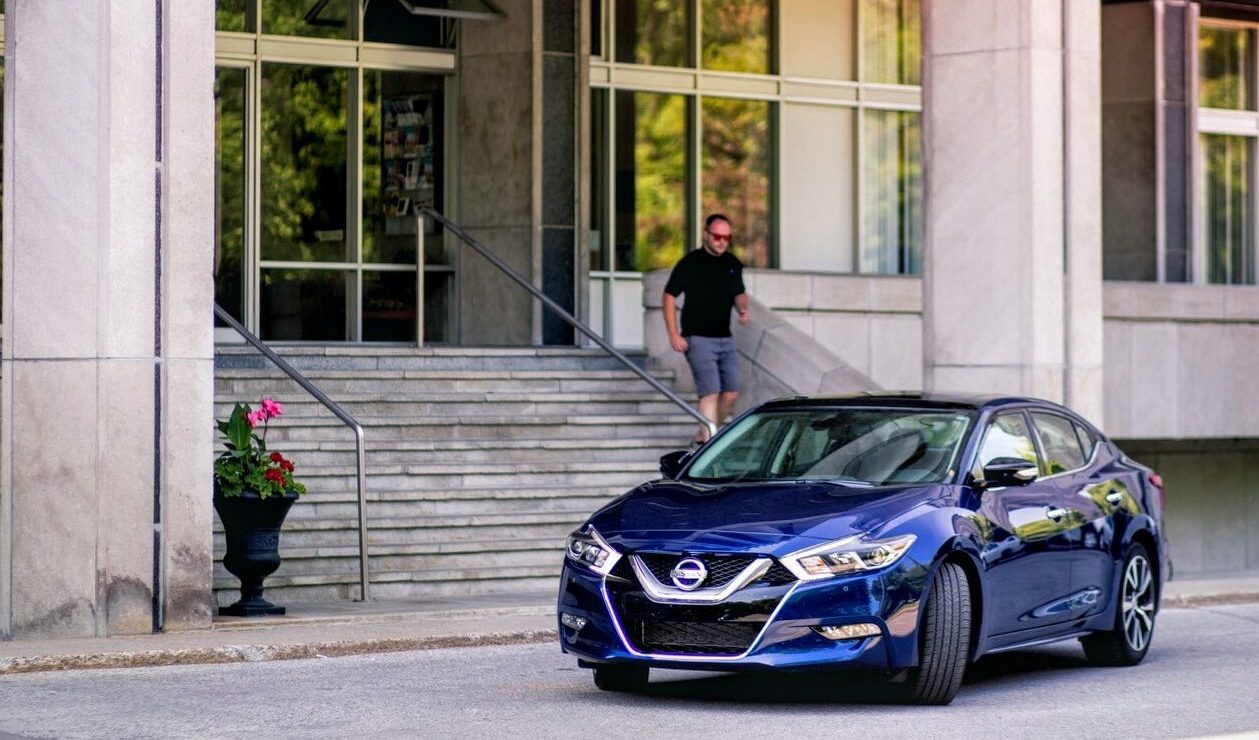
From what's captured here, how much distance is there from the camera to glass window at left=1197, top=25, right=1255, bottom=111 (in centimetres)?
2705

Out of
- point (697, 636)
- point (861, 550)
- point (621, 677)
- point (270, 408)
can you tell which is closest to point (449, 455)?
point (270, 408)

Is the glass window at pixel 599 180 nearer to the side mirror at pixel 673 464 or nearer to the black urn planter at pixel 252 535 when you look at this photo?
the black urn planter at pixel 252 535

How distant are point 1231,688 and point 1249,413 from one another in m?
13.7

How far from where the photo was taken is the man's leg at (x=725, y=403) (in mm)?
17141

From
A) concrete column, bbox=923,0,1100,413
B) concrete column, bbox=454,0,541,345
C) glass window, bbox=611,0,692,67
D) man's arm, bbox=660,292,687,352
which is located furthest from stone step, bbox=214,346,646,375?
glass window, bbox=611,0,692,67

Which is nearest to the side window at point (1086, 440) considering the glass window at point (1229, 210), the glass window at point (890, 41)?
the glass window at point (890, 41)

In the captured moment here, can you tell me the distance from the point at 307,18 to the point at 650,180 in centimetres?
438

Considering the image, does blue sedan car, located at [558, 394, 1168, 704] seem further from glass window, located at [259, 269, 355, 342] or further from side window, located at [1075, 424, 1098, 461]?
glass window, located at [259, 269, 355, 342]

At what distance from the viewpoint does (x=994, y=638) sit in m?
9.98

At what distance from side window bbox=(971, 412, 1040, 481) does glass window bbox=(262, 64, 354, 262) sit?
11779 mm

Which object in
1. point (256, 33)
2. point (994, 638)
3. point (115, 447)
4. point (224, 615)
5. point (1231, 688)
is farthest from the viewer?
point (256, 33)

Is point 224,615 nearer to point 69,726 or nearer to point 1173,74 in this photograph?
point 69,726

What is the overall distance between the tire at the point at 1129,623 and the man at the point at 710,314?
552 centimetres

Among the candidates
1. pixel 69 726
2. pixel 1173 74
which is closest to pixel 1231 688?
pixel 69 726
